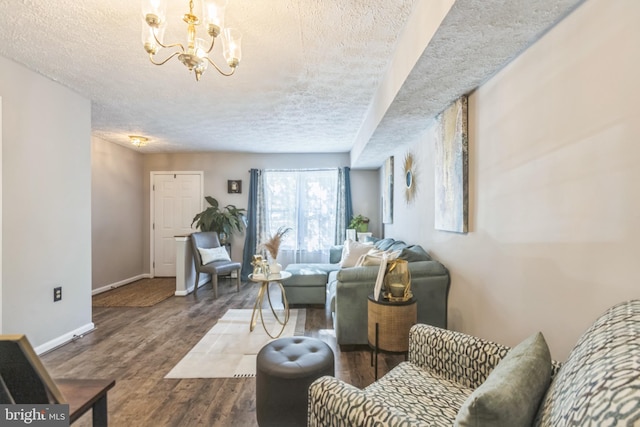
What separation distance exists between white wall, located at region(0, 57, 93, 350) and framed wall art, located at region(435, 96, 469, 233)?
3517 mm

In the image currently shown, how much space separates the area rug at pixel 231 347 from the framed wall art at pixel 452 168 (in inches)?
73.2

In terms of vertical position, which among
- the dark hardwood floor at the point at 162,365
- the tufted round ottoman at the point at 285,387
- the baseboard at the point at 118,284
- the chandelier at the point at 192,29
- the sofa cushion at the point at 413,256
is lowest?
the dark hardwood floor at the point at 162,365

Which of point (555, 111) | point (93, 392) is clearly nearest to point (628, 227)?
point (555, 111)

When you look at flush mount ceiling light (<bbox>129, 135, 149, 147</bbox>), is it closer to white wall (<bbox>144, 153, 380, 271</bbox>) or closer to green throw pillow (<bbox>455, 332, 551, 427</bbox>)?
white wall (<bbox>144, 153, 380, 271</bbox>)

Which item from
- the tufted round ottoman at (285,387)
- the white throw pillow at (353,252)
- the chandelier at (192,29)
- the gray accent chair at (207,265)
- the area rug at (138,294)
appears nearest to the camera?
the chandelier at (192,29)

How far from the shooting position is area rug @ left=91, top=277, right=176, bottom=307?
4230 mm

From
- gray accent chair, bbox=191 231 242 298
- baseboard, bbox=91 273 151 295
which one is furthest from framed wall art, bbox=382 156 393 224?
baseboard, bbox=91 273 151 295

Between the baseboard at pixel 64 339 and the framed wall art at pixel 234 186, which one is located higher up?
the framed wall art at pixel 234 186

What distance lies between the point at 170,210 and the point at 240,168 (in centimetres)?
163

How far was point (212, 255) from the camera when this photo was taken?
15.5ft

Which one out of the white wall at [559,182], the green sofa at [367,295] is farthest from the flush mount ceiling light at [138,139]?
the white wall at [559,182]

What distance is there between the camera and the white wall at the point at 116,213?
4816 millimetres

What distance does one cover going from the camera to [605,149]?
115cm

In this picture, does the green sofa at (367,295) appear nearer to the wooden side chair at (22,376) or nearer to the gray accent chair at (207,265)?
the wooden side chair at (22,376)
